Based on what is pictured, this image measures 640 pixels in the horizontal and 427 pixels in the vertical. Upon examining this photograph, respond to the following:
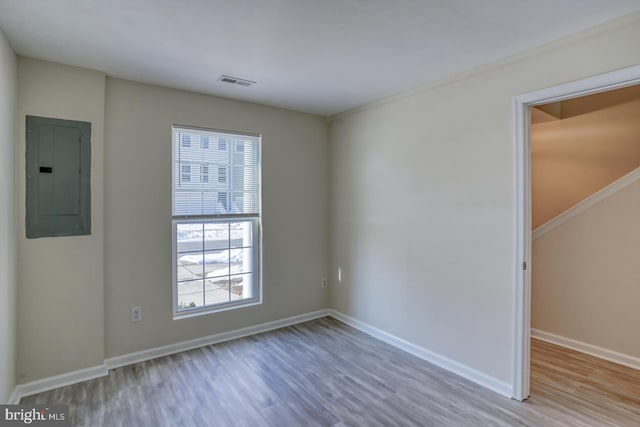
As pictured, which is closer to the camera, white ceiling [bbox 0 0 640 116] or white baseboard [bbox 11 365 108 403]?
white ceiling [bbox 0 0 640 116]

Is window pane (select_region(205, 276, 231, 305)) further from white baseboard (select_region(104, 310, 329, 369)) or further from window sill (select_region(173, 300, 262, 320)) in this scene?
white baseboard (select_region(104, 310, 329, 369))

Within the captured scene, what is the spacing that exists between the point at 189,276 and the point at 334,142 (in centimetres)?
227

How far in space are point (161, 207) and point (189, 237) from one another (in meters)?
0.40

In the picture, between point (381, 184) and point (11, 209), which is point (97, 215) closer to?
point (11, 209)

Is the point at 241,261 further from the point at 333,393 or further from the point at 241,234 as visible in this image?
the point at 333,393

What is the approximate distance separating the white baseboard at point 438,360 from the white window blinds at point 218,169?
1.75 meters

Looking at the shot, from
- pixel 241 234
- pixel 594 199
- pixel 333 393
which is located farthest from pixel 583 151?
pixel 241 234

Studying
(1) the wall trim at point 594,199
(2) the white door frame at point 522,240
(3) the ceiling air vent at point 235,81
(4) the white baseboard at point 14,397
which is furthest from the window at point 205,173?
(1) the wall trim at point 594,199

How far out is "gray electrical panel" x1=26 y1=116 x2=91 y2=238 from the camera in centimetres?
252

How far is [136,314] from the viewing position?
306 cm

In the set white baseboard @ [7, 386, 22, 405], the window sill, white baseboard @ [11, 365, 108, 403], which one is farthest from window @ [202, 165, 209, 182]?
white baseboard @ [7, 386, 22, 405]

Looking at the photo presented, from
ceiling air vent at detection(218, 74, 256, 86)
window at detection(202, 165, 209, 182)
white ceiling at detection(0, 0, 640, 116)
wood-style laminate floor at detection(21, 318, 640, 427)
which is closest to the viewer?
white ceiling at detection(0, 0, 640, 116)

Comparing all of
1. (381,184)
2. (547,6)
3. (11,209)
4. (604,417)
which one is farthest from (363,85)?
(604,417)

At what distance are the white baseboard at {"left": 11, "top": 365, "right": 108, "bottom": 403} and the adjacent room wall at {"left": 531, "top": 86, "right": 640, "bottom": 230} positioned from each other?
5.01 metres
